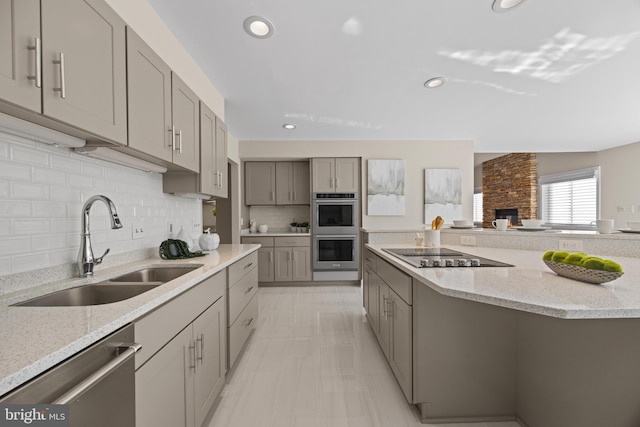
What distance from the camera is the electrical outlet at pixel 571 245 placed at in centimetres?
181

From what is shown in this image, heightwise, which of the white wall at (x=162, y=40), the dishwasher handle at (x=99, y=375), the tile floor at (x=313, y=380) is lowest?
the tile floor at (x=313, y=380)

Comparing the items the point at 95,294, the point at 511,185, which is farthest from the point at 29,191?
the point at 511,185

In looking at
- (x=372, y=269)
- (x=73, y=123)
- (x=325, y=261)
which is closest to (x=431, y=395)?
(x=372, y=269)

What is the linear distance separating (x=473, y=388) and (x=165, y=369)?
1613 mm

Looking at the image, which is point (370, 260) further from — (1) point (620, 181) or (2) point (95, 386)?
(1) point (620, 181)

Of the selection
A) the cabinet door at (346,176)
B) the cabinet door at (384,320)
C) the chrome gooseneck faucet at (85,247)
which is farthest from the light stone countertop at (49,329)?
the cabinet door at (346,176)

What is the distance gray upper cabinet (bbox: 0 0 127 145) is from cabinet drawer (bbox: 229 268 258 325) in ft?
4.02

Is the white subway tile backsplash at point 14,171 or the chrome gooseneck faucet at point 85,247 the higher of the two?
the white subway tile backsplash at point 14,171

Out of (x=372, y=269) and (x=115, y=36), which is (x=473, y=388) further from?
(x=115, y=36)

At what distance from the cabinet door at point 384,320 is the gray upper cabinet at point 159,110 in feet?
5.85

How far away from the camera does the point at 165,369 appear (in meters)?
1.07

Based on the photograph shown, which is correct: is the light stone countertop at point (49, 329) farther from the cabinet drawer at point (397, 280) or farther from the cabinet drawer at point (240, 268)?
the cabinet drawer at point (397, 280)

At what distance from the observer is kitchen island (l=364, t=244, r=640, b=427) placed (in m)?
1.08

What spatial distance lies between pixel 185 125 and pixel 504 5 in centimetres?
229
